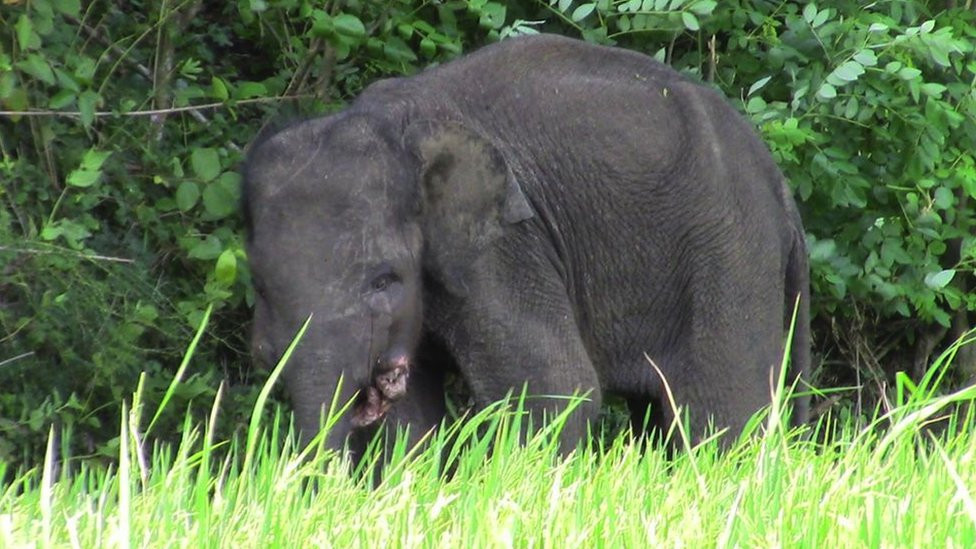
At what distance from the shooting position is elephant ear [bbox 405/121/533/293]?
18.9ft

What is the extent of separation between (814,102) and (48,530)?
17.6 ft

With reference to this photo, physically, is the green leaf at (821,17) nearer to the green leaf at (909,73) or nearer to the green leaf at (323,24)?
the green leaf at (909,73)

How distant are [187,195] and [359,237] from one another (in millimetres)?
1095

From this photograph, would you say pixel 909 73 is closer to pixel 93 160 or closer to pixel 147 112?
pixel 147 112

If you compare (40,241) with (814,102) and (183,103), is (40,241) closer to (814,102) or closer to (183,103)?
(183,103)

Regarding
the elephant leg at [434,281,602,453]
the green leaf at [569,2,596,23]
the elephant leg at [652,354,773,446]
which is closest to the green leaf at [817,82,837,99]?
the green leaf at [569,2,596,23]

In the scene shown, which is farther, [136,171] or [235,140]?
[235,140]

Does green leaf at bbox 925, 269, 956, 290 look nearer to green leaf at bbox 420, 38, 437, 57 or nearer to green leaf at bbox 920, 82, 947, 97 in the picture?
green leaf at bbox 920, 82, 947, 97

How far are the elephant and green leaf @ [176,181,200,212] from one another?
0.70m

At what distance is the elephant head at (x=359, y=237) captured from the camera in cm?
546

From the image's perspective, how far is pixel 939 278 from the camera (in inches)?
300

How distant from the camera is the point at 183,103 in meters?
6.80

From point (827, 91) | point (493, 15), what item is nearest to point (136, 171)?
point (493, 15)

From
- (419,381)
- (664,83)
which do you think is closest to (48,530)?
(419,381)
